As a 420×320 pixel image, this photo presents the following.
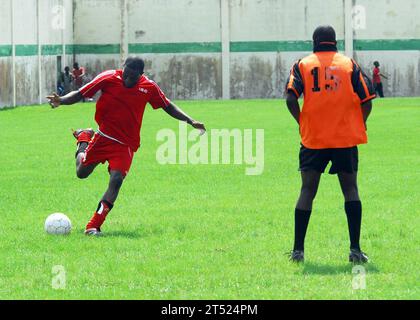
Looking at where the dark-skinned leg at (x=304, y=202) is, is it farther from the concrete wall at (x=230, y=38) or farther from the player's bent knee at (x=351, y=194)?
the concrete wall at (x=230, y=38)

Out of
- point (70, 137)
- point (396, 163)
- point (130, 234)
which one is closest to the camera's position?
point (130, 234)

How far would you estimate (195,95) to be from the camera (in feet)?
194

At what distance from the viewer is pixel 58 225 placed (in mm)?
12953

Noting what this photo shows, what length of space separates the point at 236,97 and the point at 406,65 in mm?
8743

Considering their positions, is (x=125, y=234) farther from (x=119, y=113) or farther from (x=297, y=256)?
(x=297, y=256)

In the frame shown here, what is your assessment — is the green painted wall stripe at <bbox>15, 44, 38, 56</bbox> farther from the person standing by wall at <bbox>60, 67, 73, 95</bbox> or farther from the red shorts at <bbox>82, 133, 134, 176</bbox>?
the red shorts at <bbox>82, 133, 134, 176</bbox>

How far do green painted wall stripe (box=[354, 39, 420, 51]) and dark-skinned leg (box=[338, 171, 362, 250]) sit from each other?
47688 mm

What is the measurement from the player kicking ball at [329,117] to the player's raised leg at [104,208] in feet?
9.53

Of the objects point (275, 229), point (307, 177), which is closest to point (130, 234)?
point (275, 229)

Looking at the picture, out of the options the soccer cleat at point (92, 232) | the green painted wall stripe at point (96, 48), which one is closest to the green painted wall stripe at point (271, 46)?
the green painted wall stripe at point (96, 48)

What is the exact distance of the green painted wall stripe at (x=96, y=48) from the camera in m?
58.5

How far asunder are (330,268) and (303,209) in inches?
27.2

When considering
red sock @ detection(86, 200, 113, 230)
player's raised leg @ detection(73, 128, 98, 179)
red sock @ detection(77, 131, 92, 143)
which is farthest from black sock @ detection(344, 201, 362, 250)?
→ red sock @ detection(77, 131, 92, 143)
